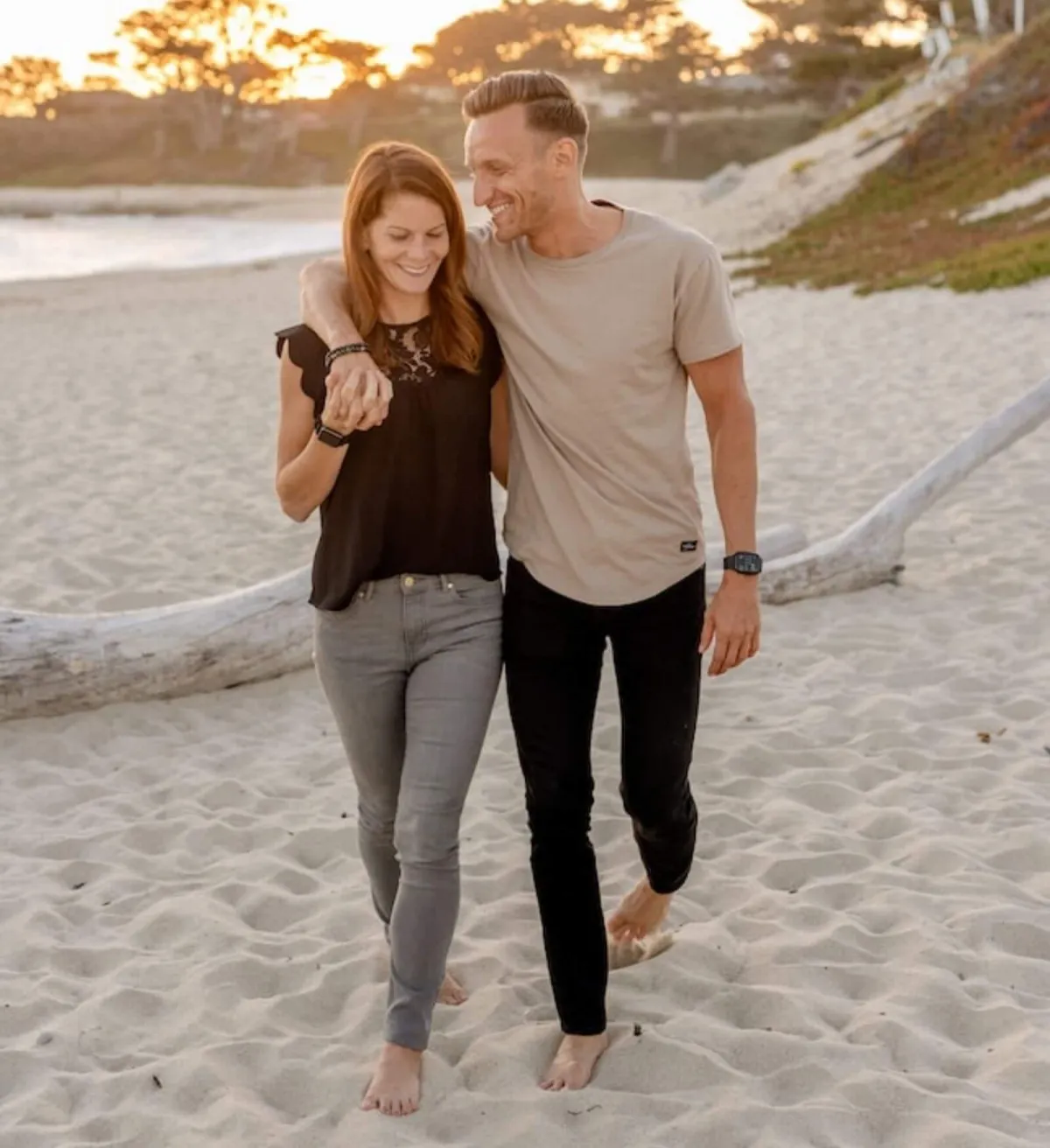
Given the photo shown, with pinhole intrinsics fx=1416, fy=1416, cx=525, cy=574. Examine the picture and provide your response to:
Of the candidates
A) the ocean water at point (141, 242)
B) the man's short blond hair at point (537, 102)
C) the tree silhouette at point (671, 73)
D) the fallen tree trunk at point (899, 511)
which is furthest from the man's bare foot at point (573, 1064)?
the tree silhouette at point (671, 73)

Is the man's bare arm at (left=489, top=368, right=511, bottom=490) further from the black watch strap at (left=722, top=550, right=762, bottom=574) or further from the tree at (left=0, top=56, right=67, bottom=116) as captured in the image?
the tree at (left=0, top=56, right=67, bottom=116)

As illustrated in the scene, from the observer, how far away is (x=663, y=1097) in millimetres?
2930

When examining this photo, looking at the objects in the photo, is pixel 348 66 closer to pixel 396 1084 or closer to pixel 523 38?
pixel 523 38

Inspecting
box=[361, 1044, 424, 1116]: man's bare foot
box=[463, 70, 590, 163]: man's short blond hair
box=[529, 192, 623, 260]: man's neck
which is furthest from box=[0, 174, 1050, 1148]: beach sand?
box=[463, 70, 590, 163]: man's short blond hair

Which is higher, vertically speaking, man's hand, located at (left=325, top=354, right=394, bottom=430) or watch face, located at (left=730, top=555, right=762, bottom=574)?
man's hand, located at (left=325, top=354, right=394, bottom=430)

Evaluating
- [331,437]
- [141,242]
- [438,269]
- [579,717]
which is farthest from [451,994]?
[141,242]

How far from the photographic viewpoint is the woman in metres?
2.71

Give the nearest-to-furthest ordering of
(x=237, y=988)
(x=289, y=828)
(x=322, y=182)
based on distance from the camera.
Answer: (x=237, y=988)
(x=289, y=828)
(x=322, y=182)

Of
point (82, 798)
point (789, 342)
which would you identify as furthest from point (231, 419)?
point (82, 798)

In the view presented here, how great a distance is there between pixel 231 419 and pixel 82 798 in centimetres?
674

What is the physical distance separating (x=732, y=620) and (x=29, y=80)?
107 m

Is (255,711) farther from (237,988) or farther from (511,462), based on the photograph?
(511,462)

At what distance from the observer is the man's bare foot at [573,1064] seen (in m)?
2.96

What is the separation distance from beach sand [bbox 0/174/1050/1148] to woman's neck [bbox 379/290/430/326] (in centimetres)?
159
